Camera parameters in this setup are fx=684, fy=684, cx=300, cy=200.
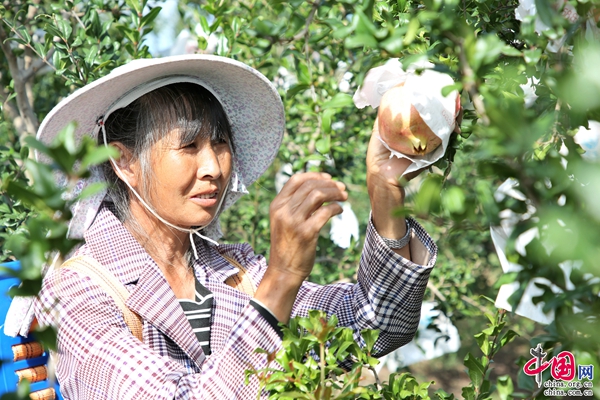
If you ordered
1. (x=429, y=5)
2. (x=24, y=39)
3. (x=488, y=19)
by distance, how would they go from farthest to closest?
(x=24, y=39), (x=488, y=19), (x=429, y=5)

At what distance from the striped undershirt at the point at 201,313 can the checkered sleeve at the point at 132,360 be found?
0.27 metres

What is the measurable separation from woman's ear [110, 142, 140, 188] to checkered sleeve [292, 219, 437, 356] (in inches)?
22.3

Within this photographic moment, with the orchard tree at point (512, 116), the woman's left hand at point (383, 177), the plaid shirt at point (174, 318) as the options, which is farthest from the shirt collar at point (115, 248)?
the woman's left hand at point (383, 177)

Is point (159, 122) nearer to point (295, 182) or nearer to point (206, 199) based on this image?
point (206, 199)

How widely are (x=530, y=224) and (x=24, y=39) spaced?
175cm

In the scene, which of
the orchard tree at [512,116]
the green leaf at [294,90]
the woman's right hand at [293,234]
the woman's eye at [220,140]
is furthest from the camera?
the woman's eye at [220,140]

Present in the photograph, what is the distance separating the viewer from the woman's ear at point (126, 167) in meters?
1.75

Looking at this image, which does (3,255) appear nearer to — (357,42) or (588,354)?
(357,42)

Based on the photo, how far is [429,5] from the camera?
79 cm

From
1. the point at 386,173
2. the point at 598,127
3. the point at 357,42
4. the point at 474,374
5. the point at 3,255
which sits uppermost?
the point at 357,42

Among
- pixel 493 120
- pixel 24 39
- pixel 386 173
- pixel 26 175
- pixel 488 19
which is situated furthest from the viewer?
pixel 26 175

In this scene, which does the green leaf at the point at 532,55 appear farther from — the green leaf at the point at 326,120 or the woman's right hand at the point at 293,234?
the woman's right hand at the point at 293,234

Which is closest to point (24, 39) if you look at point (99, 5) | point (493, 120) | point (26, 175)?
point (99, 5)

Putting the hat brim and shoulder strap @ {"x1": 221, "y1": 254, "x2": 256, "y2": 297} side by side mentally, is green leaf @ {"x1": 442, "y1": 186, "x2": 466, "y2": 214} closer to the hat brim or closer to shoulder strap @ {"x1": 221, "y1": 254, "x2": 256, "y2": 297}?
the hat brim
